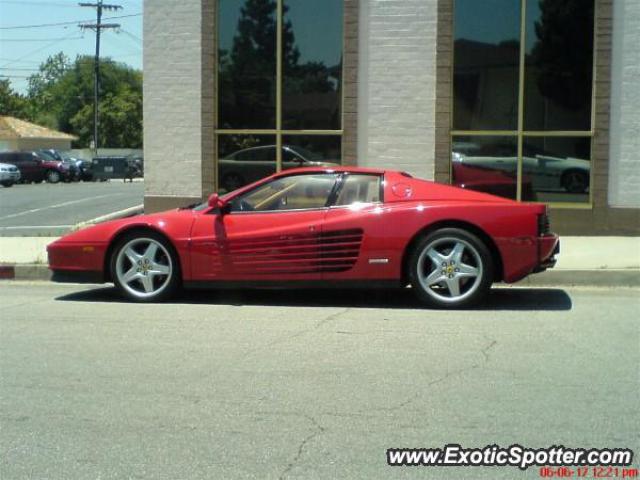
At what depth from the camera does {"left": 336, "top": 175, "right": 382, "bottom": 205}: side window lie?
28.0 feet

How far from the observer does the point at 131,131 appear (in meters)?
95.9

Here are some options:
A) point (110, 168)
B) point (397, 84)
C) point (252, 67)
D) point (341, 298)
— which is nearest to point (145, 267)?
point (341, 298)

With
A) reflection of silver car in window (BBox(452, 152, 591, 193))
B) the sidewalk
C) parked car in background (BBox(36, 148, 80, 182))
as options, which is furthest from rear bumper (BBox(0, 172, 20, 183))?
reflection of silver car in window (BBox(452, 152, 591, 193))

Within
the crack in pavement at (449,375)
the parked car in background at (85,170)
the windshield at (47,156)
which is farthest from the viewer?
the parked car in background at (85,170)

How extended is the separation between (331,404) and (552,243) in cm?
377

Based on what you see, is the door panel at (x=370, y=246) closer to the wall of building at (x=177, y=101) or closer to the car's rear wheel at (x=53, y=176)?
the wall of building at (x=177, y=101)

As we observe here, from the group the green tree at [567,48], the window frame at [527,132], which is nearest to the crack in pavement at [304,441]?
the window frame at [527,132]

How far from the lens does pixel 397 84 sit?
1373 centimetres

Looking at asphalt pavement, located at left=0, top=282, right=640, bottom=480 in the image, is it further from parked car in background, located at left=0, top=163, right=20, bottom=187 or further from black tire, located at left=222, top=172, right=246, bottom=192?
parked car in background, located at left=0, top=163, right=20, bottom=187

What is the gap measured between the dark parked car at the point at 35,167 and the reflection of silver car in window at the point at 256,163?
29.7 metres

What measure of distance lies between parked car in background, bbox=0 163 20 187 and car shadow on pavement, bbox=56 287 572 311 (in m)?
30.0

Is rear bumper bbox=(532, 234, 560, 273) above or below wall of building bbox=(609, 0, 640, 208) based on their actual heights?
below

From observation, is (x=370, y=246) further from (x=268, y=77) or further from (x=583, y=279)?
(x=268, y=77)

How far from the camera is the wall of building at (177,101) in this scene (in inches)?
559
